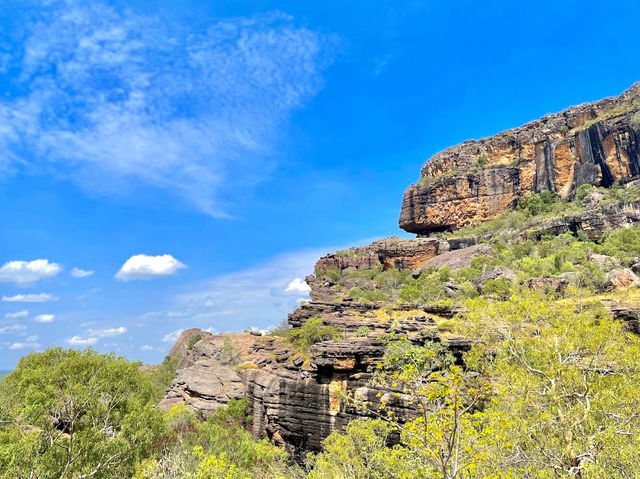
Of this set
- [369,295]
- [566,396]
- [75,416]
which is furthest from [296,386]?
[369,295]

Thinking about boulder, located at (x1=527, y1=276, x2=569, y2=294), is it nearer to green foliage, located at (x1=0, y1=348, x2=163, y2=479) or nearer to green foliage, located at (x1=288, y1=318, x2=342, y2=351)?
green foliage, located at (x1=288, y1=318, x2=342, y2=351)

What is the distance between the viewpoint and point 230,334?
156 feet

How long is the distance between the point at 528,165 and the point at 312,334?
63569 mm

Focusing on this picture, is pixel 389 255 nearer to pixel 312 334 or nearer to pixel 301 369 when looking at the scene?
pixel 312 334

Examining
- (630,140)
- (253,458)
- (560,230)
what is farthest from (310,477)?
(630,140)

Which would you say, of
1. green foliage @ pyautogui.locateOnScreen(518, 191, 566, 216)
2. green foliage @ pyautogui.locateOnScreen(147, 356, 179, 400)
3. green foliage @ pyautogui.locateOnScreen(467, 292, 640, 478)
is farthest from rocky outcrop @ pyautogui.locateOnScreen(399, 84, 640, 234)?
green foliage @ pyautogui.locateOnScreen(467, 292, 640, 478)

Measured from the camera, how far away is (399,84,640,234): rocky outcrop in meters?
63.5

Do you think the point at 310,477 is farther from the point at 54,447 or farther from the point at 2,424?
the point at 2,424

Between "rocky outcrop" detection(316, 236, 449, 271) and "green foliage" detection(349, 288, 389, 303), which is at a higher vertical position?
"rocky outcrop" detection(316, 236, 449, 271)

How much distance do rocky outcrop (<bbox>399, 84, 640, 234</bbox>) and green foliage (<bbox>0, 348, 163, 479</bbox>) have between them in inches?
2841

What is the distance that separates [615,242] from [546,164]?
34.1 meters

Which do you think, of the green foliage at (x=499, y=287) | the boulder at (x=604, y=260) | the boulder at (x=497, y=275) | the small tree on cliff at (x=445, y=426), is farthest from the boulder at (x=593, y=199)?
the small tree on cliff at (x=445, y=426)

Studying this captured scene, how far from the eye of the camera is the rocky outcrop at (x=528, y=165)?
63.5 meters

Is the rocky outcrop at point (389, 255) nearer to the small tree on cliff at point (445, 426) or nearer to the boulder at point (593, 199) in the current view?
the boulder at point (593, 199)
